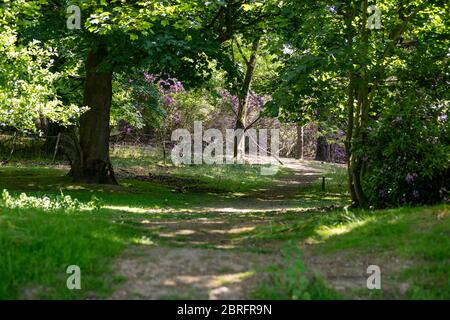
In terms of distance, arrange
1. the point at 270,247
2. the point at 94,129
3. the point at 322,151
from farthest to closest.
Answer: the point at 322,151 → the point at 94,129 → the point at 270,247

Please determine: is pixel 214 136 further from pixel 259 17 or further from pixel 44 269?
pixel 44 269

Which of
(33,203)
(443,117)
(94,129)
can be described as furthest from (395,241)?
(94,129)

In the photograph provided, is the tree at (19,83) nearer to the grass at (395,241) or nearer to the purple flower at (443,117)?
the grass at (395,241)

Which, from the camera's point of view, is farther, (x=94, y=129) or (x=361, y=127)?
(x=94, y=129)

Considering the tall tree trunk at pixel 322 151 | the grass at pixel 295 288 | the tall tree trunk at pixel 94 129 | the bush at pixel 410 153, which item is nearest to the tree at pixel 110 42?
the tall tree trunk at pixel 94 129

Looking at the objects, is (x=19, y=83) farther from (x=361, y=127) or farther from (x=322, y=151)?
(x=322, y=151)

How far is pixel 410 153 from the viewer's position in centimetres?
1047

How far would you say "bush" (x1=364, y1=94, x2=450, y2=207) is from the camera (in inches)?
400

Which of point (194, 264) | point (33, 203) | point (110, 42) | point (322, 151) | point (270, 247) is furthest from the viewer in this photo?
point (322, 151)

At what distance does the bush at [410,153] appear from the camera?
400 inches

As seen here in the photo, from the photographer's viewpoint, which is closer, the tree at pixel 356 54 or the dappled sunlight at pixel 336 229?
the dappled sunlight at pixel 336 229

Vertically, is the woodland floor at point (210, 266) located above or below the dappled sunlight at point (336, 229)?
below

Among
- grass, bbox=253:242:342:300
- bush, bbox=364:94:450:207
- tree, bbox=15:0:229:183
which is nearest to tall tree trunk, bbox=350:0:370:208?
bush, bbox=364:94:450:207
